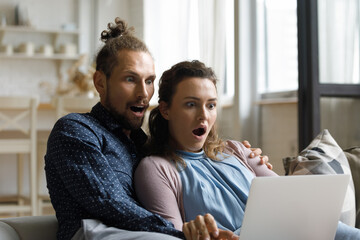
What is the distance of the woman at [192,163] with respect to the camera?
1.40m

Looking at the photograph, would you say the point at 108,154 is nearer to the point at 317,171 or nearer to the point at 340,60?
the point at 317,171

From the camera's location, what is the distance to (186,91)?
1517 millimetres

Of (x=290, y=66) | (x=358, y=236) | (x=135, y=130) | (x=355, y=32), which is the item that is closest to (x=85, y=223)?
(x=135, y=130)

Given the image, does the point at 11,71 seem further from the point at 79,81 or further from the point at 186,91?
the point at 186,91

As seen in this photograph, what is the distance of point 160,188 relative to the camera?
1.38 m

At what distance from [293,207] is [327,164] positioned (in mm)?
563

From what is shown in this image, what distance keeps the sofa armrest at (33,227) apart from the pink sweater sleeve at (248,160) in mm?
553

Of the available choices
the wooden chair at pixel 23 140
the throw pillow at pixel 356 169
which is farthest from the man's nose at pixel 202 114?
the wooden chair at pixel 23 140

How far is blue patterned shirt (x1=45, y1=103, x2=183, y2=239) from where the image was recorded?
1.27 meters

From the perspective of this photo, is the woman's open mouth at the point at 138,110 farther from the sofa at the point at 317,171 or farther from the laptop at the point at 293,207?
the laptop at the point at 293,207

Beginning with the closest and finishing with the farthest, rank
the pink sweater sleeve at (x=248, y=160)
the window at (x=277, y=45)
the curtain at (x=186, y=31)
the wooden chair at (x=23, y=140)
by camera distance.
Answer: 1. the pink sweater sleeve at (x=248, y=160)
2. the wooden chair at (x=23, y=140)
3. the window at (x=277, y=45)
4. the curtain at (x=186, y=31)

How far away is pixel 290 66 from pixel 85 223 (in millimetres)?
2903

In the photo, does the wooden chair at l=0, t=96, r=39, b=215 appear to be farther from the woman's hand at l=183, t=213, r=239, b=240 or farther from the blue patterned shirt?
the woman's hand at l=183, t=213, r=239, b=240

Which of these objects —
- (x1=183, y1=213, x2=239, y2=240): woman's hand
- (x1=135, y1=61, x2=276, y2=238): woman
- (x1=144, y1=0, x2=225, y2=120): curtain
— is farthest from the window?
(x1=183, y1=213, x2=239, y2=240): woman's hand
